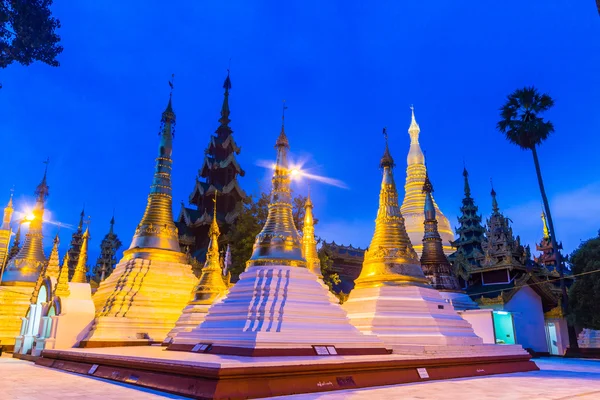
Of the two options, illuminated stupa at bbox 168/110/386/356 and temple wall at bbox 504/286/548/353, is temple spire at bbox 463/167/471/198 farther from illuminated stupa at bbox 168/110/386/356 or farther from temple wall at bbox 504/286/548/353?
illuminated stupa at bbox 168/110/386/356

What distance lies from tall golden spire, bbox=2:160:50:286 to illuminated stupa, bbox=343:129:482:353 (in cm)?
1843

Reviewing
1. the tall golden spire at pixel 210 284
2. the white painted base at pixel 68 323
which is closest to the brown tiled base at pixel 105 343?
the white painted base at pixel 68 323

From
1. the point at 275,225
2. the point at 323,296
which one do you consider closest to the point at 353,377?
the point at 323,296

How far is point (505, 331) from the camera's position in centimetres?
2598

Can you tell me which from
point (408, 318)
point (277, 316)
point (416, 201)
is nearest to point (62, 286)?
point (277, 316)

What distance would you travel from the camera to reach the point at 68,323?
16.2 m

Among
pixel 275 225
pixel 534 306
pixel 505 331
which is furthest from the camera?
pixel 534 306

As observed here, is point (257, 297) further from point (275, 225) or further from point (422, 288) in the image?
point (422, 288)

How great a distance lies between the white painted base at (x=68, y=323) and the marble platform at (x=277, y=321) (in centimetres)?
603

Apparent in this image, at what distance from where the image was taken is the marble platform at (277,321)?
389 inches

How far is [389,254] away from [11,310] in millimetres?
19780

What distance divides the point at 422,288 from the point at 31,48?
12790mm

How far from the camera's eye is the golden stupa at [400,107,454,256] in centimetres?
3944

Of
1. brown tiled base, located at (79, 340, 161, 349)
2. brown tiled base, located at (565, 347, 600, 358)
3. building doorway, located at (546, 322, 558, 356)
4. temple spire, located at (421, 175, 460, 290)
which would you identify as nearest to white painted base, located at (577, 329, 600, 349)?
building doorway, located at (546, 322, 558, 356)
